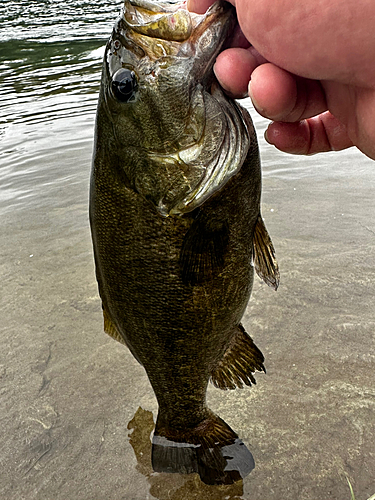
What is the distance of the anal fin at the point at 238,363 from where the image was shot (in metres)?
2.53

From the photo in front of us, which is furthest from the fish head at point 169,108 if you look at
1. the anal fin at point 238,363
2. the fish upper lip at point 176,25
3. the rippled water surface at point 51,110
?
the rippled water surface at point 51,110

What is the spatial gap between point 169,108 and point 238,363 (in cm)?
138

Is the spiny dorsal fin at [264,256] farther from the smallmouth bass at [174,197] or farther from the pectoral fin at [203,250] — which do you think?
the pectoral fin at [203,250]

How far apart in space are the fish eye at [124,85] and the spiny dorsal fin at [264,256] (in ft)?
2.53

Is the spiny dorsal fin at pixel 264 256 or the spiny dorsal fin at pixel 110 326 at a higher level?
the spiny dorsal fin at pixel 264 256

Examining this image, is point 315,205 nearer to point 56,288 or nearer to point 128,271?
point 56,288

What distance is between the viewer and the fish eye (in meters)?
1.87

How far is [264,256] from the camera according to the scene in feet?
7.19

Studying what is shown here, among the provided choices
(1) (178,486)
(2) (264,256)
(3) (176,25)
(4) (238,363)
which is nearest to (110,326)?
(4) (238,363)

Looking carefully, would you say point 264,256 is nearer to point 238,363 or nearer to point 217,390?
point 238,363

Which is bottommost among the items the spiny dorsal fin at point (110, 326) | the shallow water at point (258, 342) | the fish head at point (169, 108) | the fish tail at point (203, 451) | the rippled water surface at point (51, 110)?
the rippled water surface at point (51, 110)

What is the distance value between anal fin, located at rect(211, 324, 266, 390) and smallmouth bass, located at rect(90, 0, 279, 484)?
0.01m

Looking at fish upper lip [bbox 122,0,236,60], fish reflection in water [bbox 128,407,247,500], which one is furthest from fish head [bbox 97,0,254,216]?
fish reflection in water [bbox 128,407,247,500]

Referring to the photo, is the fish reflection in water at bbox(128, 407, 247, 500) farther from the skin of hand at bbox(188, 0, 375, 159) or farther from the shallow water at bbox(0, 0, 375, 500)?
the skin of hand at bbox(188, 0, 375, 159)
